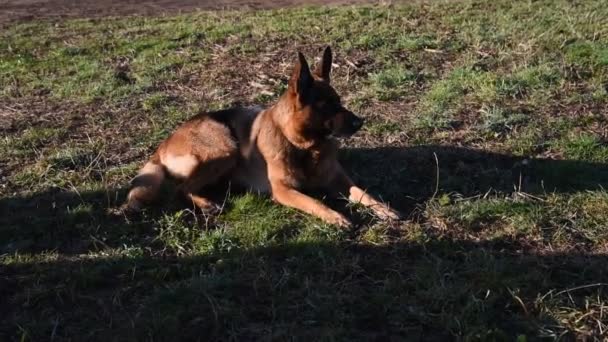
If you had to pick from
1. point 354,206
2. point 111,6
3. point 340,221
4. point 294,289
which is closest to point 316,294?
point 294,289

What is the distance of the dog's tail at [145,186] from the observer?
5.07m

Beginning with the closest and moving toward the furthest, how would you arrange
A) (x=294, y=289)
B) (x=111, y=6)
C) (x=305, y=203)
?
(x=294, y=289)
(x=305, y=203)
(x=111, y=6)

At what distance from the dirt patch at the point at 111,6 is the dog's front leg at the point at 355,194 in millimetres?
8722

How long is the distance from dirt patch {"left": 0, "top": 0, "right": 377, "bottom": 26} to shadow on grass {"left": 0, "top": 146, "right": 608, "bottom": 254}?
827cm

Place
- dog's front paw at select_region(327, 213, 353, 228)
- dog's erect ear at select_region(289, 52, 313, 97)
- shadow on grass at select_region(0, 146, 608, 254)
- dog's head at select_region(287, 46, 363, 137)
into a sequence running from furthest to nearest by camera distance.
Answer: dog's head at select_region(287, 46, 363, 137)
dog's erect ear at select_region(289, 52, 313, 97)
shadow on grass at select_region(0, 146, 608, 254)
dog's front paw at select_region(327, 213, 353, 228)

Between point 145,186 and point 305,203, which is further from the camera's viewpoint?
point 145,186

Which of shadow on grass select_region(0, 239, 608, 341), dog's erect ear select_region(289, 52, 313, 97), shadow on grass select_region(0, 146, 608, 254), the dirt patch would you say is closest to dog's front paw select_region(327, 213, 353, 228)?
shadow on grass select_region(0, 239, 608, 341)

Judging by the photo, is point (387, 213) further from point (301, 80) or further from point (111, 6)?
point (111, 6)

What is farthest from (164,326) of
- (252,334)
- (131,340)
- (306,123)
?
(306,123)

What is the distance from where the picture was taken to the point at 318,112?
5.07m

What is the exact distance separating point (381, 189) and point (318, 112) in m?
0.78

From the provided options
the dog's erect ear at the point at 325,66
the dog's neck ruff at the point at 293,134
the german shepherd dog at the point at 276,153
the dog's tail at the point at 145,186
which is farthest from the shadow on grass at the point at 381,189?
the dog's erect ear at the point at 325,66

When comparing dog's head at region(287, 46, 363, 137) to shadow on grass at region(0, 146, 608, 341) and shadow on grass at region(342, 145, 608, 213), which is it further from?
shadow on grass at region(0, 146, 608, 341)

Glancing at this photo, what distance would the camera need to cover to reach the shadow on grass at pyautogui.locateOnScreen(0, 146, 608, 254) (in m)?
4.75
